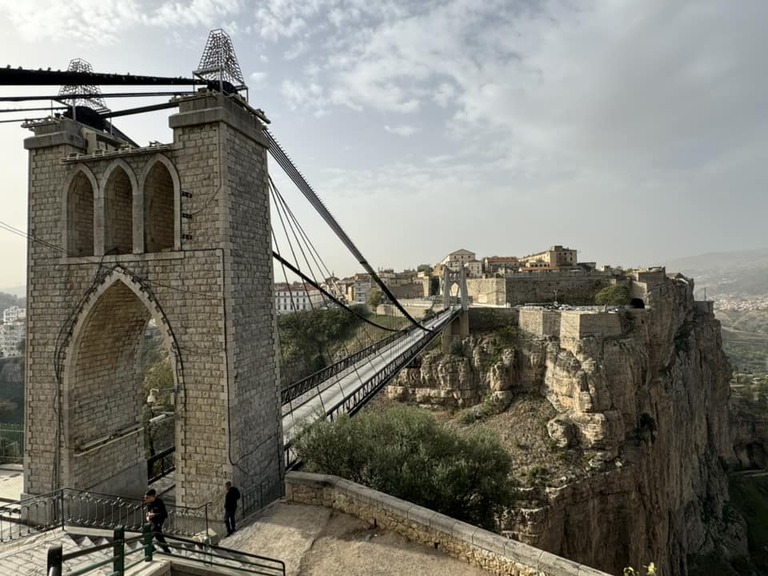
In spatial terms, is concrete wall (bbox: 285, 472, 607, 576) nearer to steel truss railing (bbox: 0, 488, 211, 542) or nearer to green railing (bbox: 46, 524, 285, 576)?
green railing (bbox: 46, 524, 285, 576)

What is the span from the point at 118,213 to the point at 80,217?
735 mm

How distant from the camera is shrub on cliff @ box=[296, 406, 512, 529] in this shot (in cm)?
770

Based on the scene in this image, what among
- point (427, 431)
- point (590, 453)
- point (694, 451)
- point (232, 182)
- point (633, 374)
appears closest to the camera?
point (232, 182)

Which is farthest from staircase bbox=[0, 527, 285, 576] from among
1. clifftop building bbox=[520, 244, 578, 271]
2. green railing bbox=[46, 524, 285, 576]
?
clifftop building bbox=[520, 244, 578, 271]

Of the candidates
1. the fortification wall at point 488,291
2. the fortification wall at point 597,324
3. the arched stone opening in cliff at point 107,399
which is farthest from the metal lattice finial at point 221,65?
the fortification wall at point 488,291

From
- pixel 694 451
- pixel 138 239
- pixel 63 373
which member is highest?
pixel 138 239

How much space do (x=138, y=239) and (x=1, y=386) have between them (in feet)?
196

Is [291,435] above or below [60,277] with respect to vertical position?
below

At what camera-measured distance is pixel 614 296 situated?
30.5 metres

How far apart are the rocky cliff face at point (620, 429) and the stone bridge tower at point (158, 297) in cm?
1325

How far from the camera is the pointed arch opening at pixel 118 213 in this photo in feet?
25.8

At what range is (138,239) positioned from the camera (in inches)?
297

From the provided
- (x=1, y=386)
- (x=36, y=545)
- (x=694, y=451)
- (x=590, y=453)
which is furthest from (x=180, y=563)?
(x=1, y=386)

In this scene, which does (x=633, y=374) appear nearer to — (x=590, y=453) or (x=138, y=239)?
(x=590, y=453)
